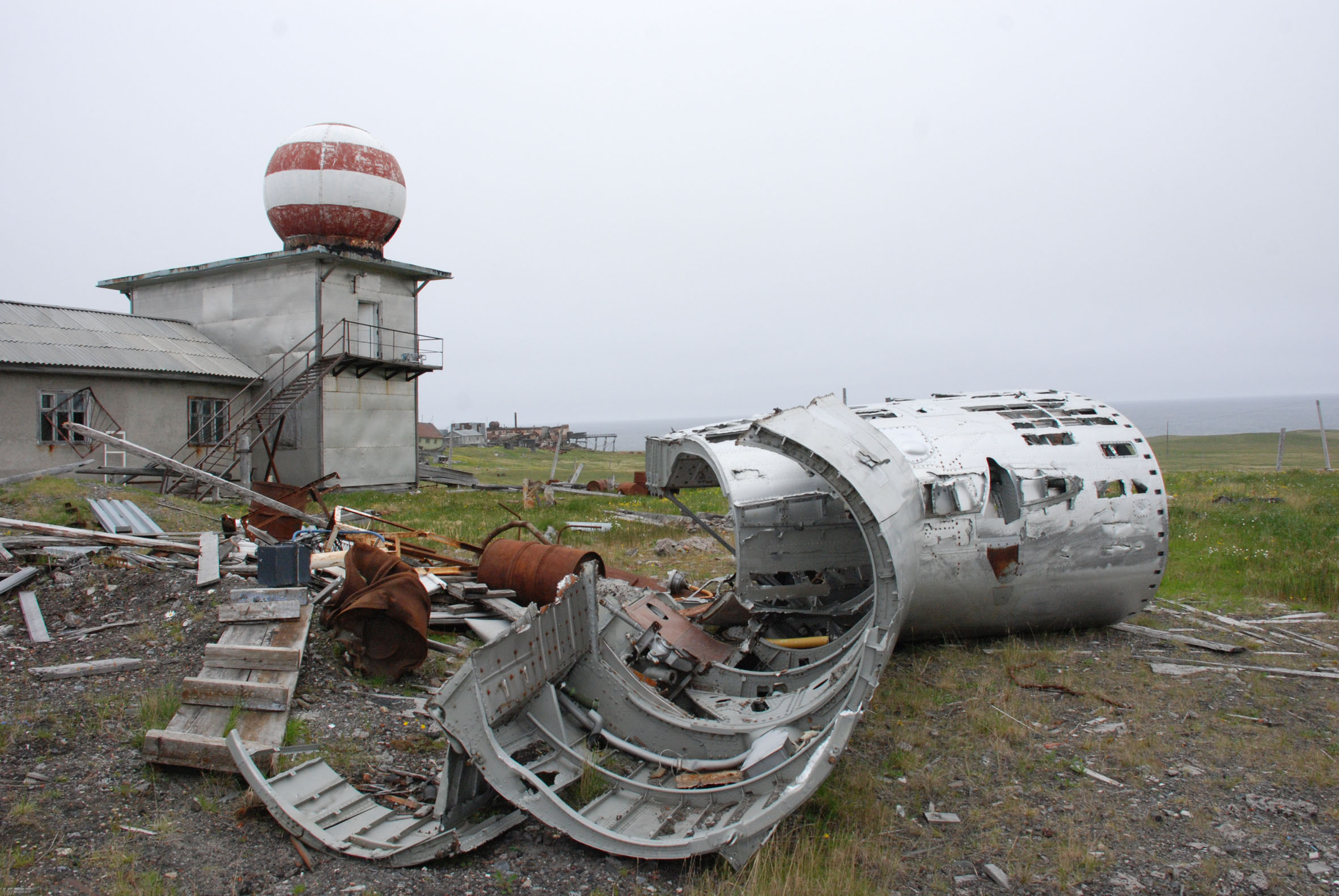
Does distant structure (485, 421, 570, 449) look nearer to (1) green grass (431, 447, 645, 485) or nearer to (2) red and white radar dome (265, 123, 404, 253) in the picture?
(1) green grass (431, 447, 645, 485)

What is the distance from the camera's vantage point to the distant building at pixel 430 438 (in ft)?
191

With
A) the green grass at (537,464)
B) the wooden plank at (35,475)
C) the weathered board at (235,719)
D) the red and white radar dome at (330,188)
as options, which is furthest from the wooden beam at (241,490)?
the green grass at (537,464)

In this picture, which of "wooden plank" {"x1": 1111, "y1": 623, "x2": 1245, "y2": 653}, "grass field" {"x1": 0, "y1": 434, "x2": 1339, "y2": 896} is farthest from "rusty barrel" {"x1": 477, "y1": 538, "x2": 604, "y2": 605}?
"wooden plank" {"x1": 1111, "y1": 623, "x2": 1245, "y2": 653}

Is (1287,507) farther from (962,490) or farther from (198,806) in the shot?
(198,806)

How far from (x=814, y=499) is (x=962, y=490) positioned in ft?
5.05

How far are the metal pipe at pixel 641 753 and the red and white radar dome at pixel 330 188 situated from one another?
1974 cm

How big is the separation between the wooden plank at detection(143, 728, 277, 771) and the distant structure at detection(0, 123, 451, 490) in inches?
644

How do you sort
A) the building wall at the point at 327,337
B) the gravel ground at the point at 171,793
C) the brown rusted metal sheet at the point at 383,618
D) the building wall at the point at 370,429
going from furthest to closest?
the building wall at the point at 370,429, the building wall at the point at 327,337, the brown rusted metal sheet at the point at 383,618, the gravel ground at the point at 171,793

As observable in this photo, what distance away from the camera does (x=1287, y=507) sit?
16.5 m

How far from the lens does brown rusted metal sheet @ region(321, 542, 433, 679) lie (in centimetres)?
730

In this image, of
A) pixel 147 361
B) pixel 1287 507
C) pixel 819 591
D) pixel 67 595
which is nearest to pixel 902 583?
pixel 819 591

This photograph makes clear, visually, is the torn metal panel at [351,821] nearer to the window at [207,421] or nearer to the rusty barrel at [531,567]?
the rusty barrel at [531,567]

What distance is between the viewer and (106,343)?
67.7ft

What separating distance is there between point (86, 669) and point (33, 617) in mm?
1298
